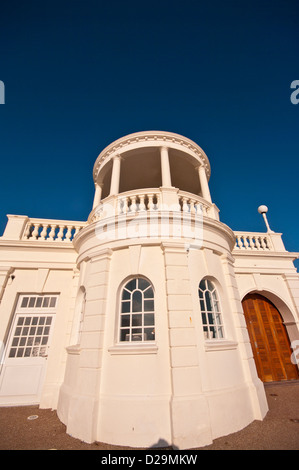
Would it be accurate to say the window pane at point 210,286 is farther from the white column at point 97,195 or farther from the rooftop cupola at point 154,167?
the white column at point 97,195

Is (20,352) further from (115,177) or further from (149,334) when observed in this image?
(115,177)

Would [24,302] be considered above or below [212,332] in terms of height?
above

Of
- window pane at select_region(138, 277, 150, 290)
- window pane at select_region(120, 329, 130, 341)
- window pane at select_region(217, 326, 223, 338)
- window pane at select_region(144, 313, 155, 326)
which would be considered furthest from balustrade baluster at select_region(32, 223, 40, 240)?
window pane at select_region(217, 326, 223, 338)

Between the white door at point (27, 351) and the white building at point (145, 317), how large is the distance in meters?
0.03

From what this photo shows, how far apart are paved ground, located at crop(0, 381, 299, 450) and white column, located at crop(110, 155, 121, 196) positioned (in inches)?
245

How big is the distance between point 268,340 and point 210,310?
4994mm

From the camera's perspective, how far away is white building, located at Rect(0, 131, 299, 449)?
4.04 metres

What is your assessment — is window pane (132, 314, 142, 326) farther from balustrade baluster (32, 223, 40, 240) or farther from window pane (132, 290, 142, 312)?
balustrade baluster (32, 223, 40, 240)

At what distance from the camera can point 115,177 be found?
714cm

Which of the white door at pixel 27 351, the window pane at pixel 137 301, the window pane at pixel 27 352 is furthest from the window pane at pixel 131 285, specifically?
the window pane at pixel 27 352

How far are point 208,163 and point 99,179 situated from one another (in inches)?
189

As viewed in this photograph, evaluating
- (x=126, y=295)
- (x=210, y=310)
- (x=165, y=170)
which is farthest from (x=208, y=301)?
(x=165, y=170)

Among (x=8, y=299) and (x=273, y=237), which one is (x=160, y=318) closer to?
(x=8, y=299)

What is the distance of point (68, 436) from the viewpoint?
4133 millimetres
